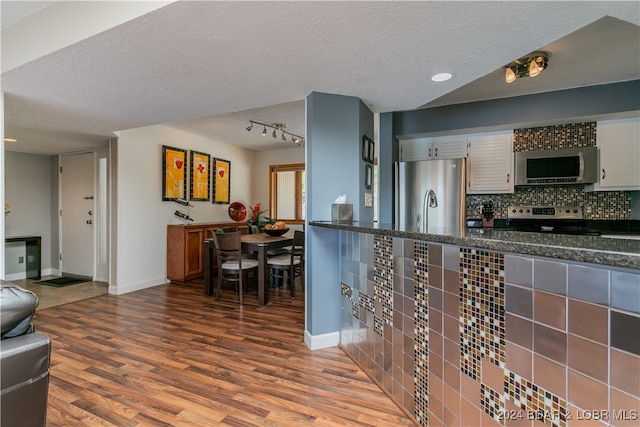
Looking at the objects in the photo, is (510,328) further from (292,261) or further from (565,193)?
(565,193)

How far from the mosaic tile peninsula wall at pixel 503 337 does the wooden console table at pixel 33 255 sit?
235 inches

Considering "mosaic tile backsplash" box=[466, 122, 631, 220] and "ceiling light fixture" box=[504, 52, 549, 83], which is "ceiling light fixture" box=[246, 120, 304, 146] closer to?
"ceiling light fixture" box=[504, 52, 549, 83]

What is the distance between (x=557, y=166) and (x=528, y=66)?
1.42 meters

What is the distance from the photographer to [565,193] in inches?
140

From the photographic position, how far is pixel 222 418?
164 centimetres

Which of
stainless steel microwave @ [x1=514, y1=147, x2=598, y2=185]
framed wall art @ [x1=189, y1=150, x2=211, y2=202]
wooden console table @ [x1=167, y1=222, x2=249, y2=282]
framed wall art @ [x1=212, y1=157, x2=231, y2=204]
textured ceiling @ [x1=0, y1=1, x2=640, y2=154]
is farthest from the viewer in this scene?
framed wall art @ [x1=212, y1=157, x2=231, y2=204]

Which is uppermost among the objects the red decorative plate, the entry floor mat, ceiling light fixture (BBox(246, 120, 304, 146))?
ceiling light fixture (BBox(246, 120, 304, 146))

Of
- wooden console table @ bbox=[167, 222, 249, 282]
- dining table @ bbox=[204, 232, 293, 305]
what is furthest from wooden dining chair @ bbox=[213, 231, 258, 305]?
wooden console table @ bbox=[167, 222, 249, 282]

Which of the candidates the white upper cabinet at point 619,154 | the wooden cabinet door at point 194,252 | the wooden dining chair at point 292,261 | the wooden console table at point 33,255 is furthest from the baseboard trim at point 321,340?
the wooden console table at point 33,255

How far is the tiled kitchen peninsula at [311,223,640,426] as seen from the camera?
0.83 metres

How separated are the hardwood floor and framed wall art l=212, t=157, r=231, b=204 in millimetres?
2706

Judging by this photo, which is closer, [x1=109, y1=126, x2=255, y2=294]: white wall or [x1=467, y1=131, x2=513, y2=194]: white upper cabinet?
[x1=467, y1=131, x2=513, y2=194]: white upper cabinet

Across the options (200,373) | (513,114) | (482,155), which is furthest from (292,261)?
(513,114)

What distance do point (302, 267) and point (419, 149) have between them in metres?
2.21
